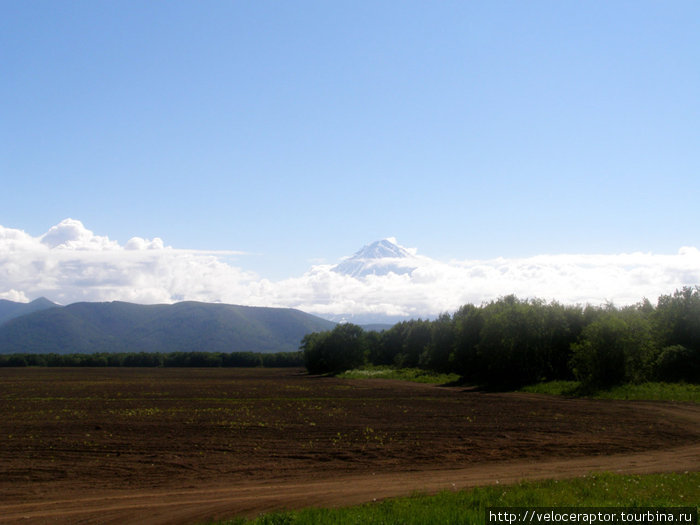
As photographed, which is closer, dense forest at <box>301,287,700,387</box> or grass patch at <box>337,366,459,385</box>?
dense forest at <box>301,287,700,387</box>

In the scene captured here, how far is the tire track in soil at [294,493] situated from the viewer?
13.2m

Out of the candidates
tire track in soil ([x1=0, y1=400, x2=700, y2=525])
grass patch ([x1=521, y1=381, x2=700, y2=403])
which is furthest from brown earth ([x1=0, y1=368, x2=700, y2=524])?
grass patch ([x1=521, y1=381, x2=700, y2=403])

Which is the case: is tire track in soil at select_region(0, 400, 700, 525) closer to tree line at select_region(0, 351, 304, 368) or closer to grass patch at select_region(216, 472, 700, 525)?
grass patch at select_region(216, 472, 700, 525)

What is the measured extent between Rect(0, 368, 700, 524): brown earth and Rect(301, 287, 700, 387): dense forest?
13.2m

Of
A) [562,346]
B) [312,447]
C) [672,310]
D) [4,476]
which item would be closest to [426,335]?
[562,346]

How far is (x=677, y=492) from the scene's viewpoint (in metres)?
13.4

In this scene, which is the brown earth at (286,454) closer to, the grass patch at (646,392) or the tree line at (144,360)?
the grass patch at (646,392)

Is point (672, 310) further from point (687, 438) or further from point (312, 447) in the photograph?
point (312, 447)

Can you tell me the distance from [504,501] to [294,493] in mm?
6105

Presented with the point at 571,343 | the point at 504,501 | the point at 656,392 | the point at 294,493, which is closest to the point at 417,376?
the point at 571,343

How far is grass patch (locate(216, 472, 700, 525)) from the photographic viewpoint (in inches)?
451

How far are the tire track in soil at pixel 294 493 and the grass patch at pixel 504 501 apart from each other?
1.46 meters

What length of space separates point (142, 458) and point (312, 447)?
6.88m

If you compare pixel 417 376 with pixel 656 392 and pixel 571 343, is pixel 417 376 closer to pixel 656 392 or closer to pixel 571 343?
pixel 571 343
